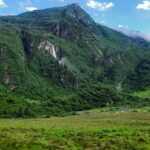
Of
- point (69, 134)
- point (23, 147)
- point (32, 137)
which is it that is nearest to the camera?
point (23, 147)

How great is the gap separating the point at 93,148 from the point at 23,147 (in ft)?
25.6

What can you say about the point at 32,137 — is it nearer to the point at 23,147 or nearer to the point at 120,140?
the point at 23,147

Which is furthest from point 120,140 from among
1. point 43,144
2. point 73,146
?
point 43,144

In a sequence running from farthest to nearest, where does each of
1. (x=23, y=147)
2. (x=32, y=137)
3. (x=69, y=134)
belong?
1. (x=69, y=134)
2. (x=32, y=137)
3. (x=23, y=147)

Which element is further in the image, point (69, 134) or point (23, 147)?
point (69, 134)

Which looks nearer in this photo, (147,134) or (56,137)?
(56,137)

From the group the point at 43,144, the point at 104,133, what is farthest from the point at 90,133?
the point at 43,144

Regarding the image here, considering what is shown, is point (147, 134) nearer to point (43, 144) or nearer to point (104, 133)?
point (104, 133)

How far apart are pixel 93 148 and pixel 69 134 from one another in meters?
8.72

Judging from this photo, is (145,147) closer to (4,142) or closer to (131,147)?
(131,147)

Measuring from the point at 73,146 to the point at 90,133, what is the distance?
861cm

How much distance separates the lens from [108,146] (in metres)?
50.8

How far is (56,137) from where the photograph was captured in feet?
181

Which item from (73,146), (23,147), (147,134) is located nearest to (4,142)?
(23,147)
